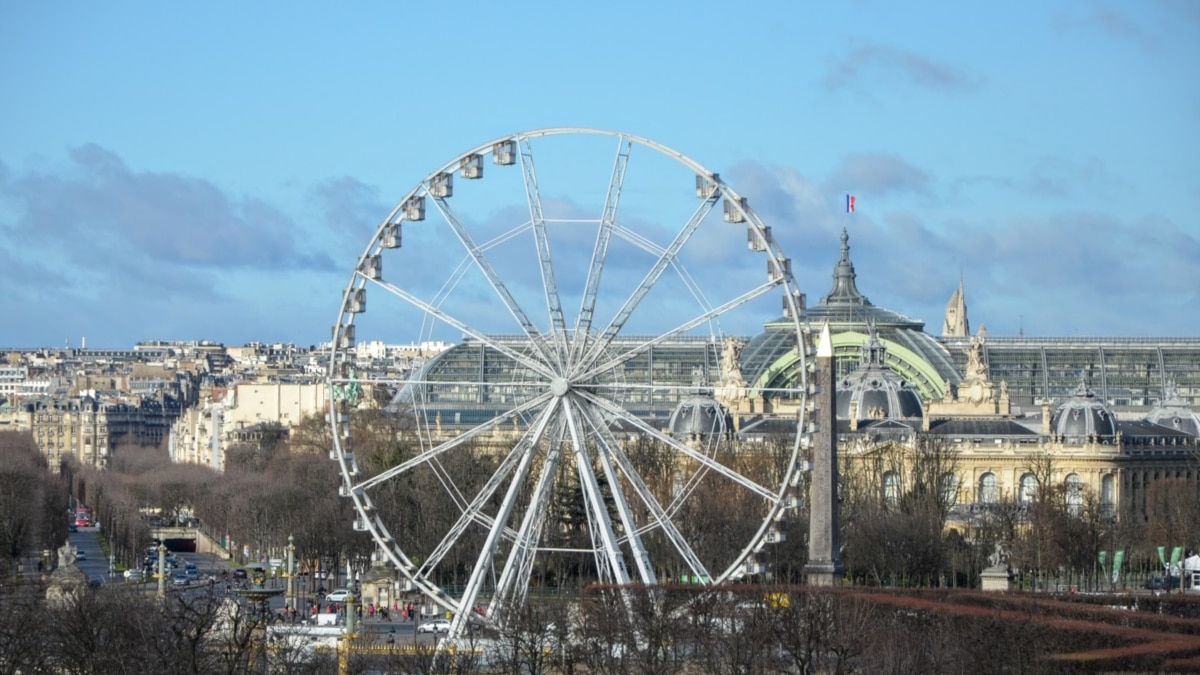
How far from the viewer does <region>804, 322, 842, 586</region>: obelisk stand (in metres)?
81.8

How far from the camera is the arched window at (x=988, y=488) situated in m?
153

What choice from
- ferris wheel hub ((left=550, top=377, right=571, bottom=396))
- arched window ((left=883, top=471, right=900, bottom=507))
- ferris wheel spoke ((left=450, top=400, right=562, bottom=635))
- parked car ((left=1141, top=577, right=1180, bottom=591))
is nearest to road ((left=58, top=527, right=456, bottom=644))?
ferris wheel spoke ((left=450, top=400, right=562, bottom=635))

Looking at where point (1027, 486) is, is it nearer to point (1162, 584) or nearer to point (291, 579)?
point (1162, 584)

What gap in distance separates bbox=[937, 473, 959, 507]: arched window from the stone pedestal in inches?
971

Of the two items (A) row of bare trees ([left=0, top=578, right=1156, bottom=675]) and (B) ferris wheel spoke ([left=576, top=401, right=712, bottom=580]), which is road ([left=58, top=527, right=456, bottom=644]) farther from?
(B) ferris wheel spoke ([left=576, top=401, right=712, bottom=580])

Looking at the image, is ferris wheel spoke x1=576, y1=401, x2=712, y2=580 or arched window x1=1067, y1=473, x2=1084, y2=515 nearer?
ferris wheel spoke x1=576, y1=401, x2=712, y2=580

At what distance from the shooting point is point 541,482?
271ft

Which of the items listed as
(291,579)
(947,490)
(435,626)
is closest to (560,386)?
(435,626)

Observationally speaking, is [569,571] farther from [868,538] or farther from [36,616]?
[36,616]

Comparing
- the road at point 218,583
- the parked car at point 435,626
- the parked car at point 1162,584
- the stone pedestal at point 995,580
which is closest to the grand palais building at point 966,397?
the road at point 218,583

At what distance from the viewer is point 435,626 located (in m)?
92.8

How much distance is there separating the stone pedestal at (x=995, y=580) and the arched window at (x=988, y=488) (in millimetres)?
48777

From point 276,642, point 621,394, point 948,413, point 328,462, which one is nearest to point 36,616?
point 276,642

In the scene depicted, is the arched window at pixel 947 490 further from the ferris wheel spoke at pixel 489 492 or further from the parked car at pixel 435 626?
the ferris wheel spoke at pixel 489 492
